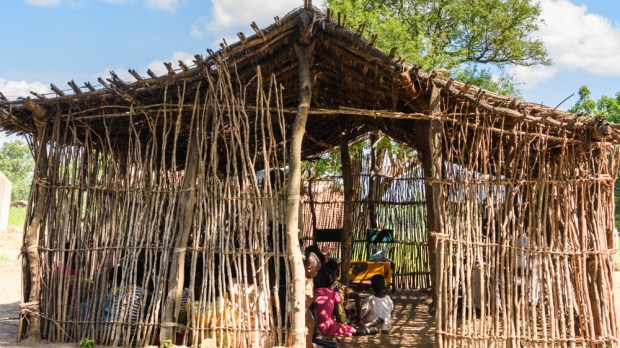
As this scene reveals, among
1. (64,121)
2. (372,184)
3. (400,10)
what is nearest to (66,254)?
(64,121)

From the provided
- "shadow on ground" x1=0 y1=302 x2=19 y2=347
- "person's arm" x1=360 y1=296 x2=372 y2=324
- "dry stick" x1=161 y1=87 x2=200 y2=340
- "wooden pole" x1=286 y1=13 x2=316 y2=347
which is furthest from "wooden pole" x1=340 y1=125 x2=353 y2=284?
"shadow on ground" x1=0 y1=302 x2=19 y2=347

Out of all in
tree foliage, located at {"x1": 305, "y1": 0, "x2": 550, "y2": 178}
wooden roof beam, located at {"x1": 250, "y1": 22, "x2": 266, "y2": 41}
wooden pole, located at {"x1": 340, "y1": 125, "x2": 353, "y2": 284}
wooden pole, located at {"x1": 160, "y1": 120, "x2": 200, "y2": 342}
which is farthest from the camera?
tree foliage, located at {"x1": 305, "y1": 0, "x2": 550, "y2": 178}

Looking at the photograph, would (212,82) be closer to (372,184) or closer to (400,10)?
(372,184)

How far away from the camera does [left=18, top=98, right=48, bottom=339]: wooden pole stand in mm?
6145

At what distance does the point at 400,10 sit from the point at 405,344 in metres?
15.3

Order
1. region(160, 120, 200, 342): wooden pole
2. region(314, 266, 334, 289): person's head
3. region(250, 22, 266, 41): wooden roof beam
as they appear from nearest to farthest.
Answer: region(250, 22, 266, 41): wooden roof beam < region(160, 120, 200, 342): wooden pole < region(314, 266, 334, 289): person's head

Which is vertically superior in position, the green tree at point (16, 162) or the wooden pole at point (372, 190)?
the green tree at point (16, 162)

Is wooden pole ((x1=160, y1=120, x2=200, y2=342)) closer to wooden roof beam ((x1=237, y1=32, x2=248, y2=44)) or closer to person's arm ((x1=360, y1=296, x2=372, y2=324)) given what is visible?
wooden roof beam ((x1=237, y1=32, x2=248, y2=44))

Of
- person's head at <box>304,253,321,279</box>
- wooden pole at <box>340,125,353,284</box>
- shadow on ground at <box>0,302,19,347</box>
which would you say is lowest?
shadow on ground at <box>0,302,19,347</box>

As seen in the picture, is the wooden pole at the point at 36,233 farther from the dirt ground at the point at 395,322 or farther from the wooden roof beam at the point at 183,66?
the wooden roof beam at the point at 183,66

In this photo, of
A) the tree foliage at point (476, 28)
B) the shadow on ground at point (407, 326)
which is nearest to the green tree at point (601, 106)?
the tree foliage at point (476, 28)

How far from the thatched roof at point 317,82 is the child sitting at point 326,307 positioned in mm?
2141

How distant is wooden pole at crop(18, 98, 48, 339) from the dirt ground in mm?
293

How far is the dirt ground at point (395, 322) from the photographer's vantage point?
6746mm
